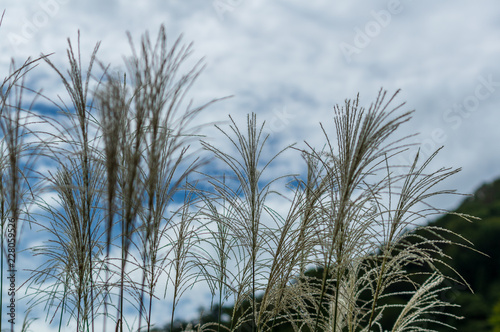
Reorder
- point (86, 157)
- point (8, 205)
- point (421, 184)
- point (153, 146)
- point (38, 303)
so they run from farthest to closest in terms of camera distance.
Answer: point (38, 303) → point (8, 205) → point (421, 184) → point (86, 157) → point (153, 146)

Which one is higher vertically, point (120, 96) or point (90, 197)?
point (120, 96)

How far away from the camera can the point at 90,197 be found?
2717 mm

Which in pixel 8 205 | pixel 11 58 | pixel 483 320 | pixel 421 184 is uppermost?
pixel 11 58

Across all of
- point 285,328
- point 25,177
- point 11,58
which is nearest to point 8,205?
point 25,177

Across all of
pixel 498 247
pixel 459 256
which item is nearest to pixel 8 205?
pixel 459 256

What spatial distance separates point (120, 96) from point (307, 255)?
1.34 meters

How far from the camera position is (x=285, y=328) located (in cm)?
1872

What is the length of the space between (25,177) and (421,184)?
220cm

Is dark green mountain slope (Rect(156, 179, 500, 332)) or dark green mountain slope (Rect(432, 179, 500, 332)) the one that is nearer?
dark green mountain slope (Rect(156, 179, 500, 332))

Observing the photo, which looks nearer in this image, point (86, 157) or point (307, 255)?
point (86, 157)

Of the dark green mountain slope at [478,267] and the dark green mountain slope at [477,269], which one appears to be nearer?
the dark green mountain slope at [477,269]

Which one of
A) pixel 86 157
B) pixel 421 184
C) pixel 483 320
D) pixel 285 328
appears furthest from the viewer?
pixel 483 320

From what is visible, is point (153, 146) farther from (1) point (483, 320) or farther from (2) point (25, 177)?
(1) point (483, 320)

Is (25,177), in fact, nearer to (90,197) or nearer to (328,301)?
(90,197)
